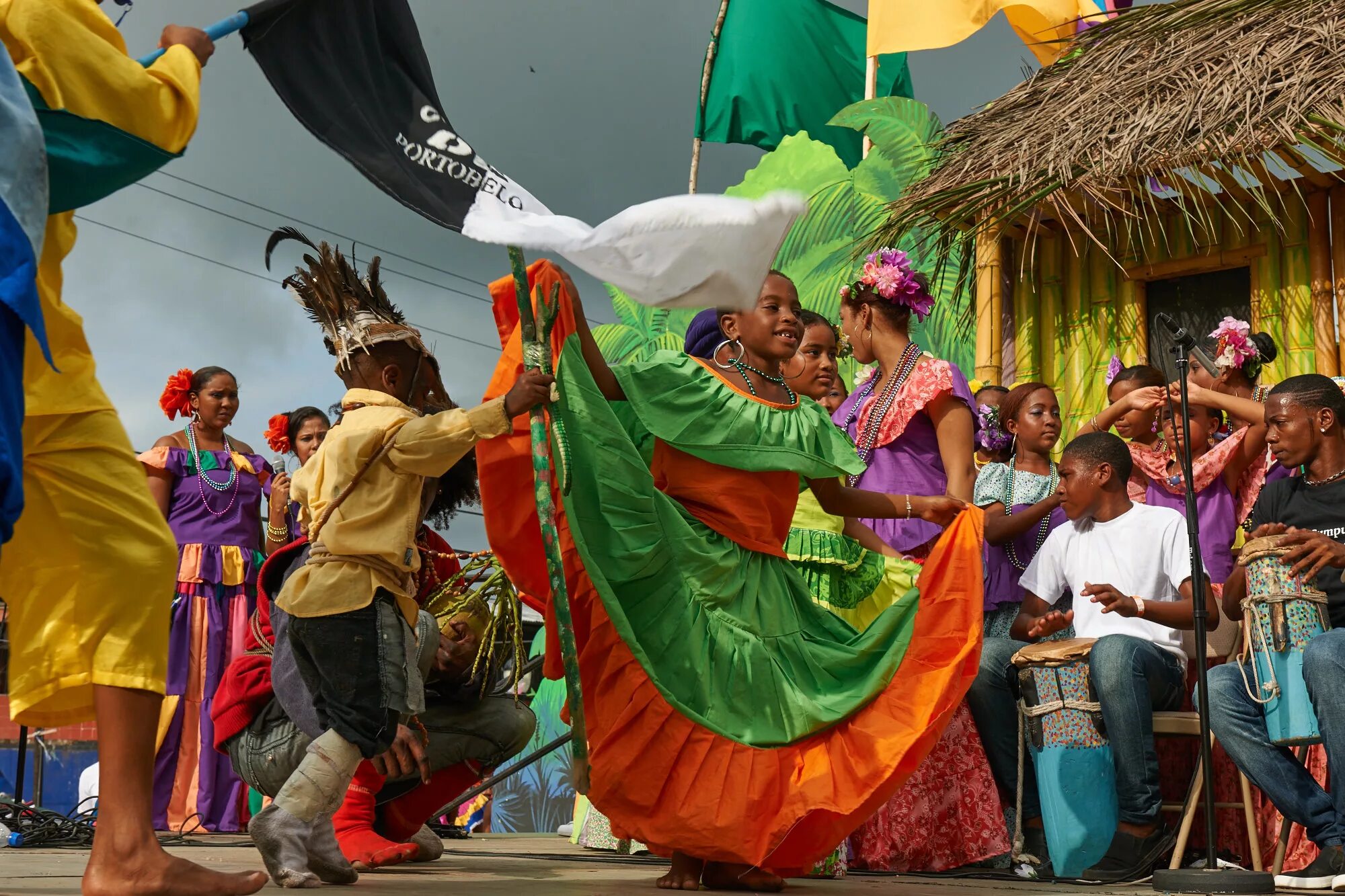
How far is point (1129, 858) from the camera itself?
527 centimetres

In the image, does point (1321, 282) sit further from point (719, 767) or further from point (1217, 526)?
point (719, 767)

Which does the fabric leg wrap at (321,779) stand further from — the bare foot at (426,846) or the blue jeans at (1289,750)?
the blue jeans at (1289,750)

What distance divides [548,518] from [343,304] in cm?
129

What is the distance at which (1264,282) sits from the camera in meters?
8.38

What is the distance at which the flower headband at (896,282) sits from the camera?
20.2ft

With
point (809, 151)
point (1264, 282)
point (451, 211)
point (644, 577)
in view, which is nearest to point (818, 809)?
point (644, 577)

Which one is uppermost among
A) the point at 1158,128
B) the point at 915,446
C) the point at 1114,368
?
the point at 1158,128

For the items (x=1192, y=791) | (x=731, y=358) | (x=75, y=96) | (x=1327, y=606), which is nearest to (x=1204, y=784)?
(x=1192, y=791)

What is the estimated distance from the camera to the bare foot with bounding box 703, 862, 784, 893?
4316 mm

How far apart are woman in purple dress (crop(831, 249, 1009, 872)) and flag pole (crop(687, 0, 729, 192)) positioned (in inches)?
530

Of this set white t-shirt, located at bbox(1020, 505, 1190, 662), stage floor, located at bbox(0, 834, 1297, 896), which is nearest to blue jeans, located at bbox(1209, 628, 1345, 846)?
white t-shirt, located at bbox(1020, 505, 1190, 662)

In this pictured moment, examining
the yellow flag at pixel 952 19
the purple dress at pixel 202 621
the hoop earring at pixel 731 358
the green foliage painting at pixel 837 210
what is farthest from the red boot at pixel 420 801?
the yellow flag at pixel 952 19

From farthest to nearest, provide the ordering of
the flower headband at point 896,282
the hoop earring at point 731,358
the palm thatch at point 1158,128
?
the palm thatch at point 1158,128, the flower headband at point 896,282, the hoop earring at point 731,358

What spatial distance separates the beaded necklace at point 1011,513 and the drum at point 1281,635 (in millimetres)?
1158
